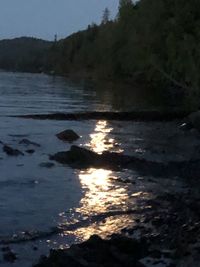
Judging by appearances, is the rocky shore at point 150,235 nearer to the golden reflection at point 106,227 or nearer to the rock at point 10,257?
the rock at point 10,257

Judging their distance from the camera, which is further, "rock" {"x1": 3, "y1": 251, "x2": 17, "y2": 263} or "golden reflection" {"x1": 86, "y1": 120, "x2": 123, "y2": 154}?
"golden reflection" {"x1": 86, "y1": 120, "x2": 123, "y2": 154}

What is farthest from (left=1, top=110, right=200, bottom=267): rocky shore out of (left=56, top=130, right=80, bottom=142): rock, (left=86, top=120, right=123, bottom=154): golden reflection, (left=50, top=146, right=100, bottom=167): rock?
(left=56, top=130, right=80, bottom=142): rock

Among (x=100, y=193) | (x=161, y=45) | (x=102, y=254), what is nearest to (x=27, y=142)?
(x=100, y=193)

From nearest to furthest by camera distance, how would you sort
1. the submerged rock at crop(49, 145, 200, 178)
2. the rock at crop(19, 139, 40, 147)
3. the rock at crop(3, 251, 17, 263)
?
1. the rock at crop(3, 251, 17, 263)
2. the submerged rock at crop(49, 145, 200, 178)
3. the rock at crop(19, 139, 40, 147)

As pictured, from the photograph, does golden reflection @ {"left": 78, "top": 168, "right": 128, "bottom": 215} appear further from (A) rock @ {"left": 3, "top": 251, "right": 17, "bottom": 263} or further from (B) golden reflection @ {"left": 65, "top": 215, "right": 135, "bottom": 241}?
(A) rock @ {"left": 3, "top": 251, "right": 17, "bottom": 263}

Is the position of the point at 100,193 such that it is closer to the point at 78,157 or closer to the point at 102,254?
the point at 78,157

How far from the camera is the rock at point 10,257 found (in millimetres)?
13582

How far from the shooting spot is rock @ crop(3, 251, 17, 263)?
535 inches

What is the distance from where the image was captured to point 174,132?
132 feet

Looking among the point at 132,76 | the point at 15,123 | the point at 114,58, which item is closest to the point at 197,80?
the point at 15,123

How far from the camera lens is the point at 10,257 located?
13.7 metres

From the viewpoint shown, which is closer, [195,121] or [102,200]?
[102,200]

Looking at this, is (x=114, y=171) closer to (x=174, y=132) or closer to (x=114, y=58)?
(x=174, y=132)

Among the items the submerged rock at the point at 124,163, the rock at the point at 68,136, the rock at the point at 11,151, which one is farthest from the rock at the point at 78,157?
the rock at the point at 68,136
